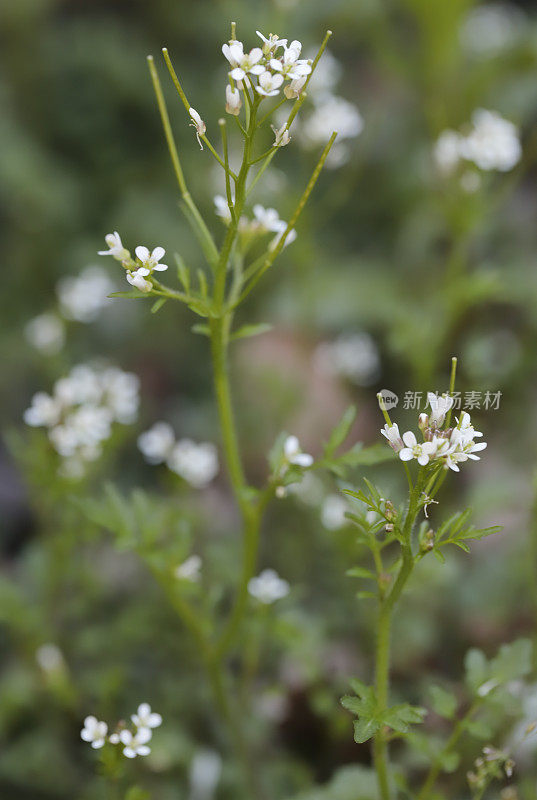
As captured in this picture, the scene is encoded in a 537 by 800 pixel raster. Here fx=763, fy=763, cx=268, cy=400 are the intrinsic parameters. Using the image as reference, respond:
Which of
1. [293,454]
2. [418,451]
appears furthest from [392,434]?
[293,454]

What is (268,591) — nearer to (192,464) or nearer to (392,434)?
(192,464)

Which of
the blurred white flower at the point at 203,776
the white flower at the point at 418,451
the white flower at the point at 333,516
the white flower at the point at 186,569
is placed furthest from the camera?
the white flower at the point at 333,516

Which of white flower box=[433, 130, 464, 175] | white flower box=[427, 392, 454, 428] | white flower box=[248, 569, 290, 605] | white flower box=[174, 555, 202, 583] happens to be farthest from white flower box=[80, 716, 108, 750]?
white flower box=[433, 130, 464, 175]

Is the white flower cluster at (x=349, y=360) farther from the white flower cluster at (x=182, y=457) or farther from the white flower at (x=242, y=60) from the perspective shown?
the white flower at (x=242, y=60)

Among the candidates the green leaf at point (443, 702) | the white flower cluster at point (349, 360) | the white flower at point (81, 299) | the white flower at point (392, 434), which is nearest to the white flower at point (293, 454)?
the white flower at point (392, 434)

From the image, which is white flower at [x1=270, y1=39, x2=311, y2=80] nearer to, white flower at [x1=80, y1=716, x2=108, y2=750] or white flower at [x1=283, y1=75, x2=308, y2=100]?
white flower at [x1=283, y1=75, x2=308, y2=100]
